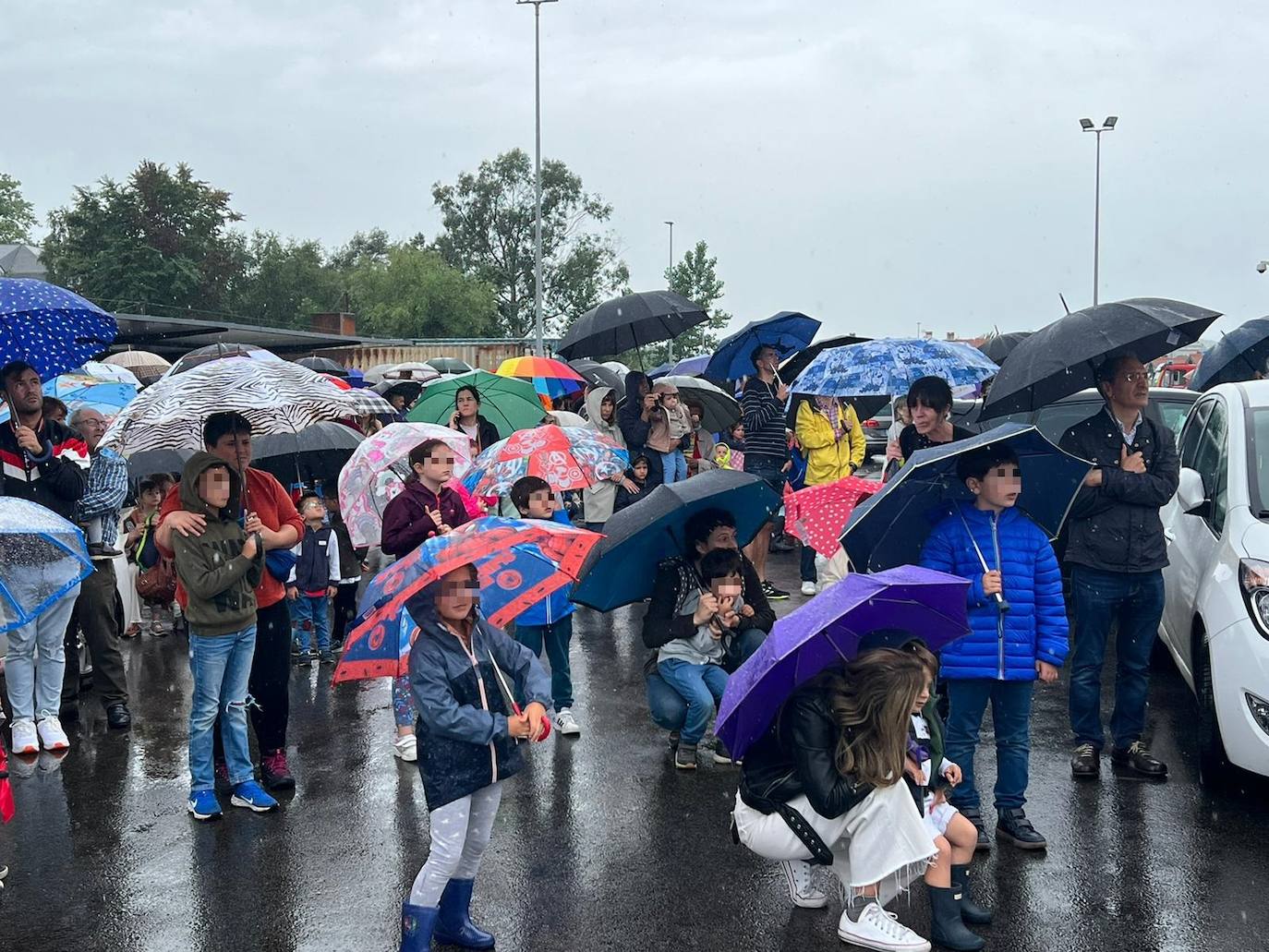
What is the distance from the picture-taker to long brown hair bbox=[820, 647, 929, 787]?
4.36 meters

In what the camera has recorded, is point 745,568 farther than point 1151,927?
Yes

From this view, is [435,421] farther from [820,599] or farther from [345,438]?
[820,599]

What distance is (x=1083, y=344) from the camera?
6273 mm

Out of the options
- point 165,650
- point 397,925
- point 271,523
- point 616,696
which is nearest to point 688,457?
point 616,696

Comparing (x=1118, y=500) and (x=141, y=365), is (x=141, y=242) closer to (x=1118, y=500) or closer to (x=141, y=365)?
(x=141, y=365)

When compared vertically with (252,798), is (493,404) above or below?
above

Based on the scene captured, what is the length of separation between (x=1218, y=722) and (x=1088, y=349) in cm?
189

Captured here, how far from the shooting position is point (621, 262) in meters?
77.4

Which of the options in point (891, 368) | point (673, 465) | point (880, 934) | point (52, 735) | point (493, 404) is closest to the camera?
point (880, 934)

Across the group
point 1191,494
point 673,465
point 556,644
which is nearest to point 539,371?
point 673,465

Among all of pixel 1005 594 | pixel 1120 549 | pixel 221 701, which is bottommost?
pixel 221 701

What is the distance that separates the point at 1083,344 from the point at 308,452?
578 centimetres

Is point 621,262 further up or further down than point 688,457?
further up

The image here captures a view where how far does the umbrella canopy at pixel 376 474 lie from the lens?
7660mm
